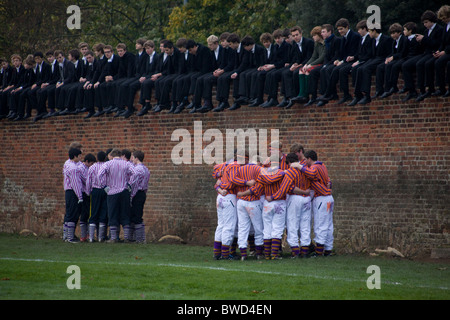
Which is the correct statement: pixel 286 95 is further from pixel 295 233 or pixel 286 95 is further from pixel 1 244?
pixel 1 244

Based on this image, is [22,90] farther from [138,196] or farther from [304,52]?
[304,52]

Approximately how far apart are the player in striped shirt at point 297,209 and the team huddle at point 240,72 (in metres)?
2.28

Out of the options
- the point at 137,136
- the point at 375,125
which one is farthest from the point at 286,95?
the point at 137,136

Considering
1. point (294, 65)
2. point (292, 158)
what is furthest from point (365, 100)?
point (292, 158)

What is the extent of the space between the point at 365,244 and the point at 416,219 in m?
1.16

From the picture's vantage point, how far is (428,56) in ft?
46.0

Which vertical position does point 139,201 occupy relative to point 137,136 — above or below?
below

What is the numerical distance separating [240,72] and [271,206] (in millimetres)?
4331

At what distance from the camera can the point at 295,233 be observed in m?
13.9

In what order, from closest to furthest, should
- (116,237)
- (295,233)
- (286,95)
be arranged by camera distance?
(295,233), (286,95), (116,237)

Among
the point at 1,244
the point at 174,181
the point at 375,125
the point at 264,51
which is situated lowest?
the point at 1,244

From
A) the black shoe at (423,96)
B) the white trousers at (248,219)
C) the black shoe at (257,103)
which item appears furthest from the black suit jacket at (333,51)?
the white trousers at (248,219)

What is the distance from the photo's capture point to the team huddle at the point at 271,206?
1374cm

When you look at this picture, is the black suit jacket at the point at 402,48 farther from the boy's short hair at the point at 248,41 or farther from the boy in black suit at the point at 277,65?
the boy's short hair at the point at 248,41
